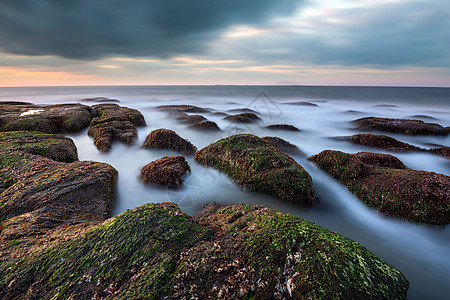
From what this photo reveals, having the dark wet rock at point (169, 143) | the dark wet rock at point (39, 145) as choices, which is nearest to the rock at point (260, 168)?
the dark wet rock at point (169, 143)

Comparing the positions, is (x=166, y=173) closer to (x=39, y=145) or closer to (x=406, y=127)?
(x=39, y=145)

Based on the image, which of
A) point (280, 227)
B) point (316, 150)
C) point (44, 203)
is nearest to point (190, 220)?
point (280, 227)

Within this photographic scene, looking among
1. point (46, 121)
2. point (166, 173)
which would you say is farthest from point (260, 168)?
point (46, 121)

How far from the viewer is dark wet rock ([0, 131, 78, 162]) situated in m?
4.88

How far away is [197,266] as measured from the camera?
6.38 ft

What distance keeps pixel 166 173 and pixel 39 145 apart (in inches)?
125

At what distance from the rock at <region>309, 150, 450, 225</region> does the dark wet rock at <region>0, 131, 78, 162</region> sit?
668cm

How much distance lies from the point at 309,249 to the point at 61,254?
2.38m

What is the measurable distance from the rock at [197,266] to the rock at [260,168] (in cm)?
184

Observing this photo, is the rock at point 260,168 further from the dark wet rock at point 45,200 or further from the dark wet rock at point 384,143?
the dark wet rock at point 384,143

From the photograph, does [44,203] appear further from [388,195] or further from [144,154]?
[388,195]

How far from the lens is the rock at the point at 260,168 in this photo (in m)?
4.16

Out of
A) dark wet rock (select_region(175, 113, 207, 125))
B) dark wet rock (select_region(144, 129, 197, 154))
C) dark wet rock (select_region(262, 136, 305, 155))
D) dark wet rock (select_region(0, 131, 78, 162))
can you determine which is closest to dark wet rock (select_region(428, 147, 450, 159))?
dark wet rock (select_region(262, 136, 305, 155))

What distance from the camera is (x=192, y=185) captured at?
16.7ft
